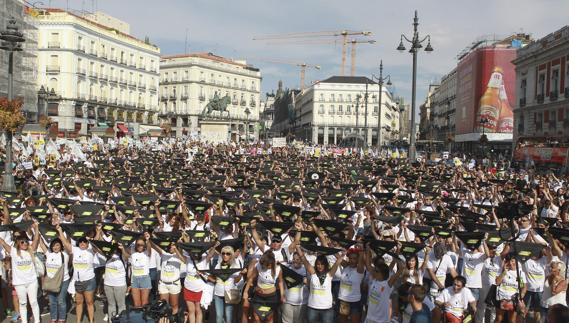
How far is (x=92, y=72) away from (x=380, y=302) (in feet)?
229

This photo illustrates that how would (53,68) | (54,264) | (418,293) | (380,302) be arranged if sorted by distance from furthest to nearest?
(53,68), (54,264), (380,302), (418,293)

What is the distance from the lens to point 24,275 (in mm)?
8984

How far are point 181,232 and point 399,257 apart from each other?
12.4 feet

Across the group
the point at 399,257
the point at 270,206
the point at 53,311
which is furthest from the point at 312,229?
the point at 53,311

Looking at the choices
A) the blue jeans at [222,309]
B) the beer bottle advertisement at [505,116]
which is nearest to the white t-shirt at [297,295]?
the blue jeans at [222,309]

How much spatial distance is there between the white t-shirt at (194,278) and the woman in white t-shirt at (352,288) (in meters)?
2.19

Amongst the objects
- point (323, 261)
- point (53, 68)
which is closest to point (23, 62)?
point (53, 68)

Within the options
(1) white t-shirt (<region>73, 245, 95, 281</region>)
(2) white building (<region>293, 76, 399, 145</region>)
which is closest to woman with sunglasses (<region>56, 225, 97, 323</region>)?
(1) white t-shirt (<region>73, 245, 95, 281</region>)

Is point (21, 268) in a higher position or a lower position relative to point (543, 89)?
lower

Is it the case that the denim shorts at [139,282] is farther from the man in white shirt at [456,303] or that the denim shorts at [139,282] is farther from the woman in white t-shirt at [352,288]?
the man in white shirt at [456,303]

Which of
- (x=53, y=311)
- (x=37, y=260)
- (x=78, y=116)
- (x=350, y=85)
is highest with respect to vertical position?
(x=350, y=85)

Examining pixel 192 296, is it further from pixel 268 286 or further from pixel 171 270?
pixel 268 286

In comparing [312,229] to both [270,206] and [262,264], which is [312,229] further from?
[270,206]

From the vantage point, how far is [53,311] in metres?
9.23
